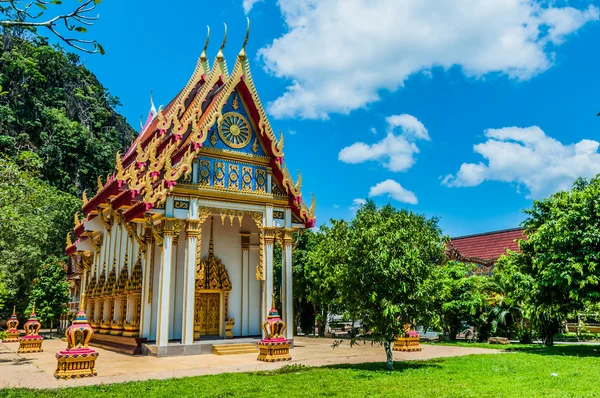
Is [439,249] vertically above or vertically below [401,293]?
above

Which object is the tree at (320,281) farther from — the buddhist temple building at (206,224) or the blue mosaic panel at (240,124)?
the blue mosaic panel at (240,124)

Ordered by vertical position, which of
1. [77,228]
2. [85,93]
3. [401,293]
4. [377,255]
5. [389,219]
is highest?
[85,93]

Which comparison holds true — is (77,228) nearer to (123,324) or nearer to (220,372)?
(123,324)

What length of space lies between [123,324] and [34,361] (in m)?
3.93

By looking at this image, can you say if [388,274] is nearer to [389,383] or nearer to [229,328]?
[389,383]

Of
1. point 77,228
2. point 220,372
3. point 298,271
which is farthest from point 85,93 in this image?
point 220,372

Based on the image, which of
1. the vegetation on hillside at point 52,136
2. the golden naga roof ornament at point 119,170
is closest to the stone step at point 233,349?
the golden naga roof ornament at point 119,170

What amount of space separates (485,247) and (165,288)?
26473mm

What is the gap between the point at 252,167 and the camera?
1711 cm

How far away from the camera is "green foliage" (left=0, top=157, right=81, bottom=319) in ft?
46.5

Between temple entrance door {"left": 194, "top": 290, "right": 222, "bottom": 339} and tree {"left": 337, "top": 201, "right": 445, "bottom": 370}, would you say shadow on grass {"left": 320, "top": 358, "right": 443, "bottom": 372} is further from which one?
temple entrance door {"left": 194, "top": 290, "right": 222, "bottom": 339}

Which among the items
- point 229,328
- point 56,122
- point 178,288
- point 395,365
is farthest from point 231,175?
point 56,122

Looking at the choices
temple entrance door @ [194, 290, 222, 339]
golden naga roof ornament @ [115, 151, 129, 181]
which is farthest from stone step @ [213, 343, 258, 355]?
golden naga roof ornament @ [115, 151, 129, 181]

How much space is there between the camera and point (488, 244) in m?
34.6
